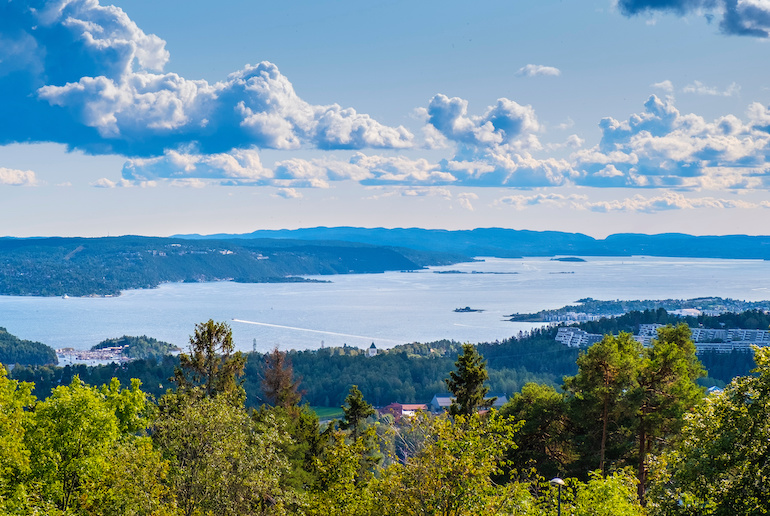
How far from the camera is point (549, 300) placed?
174 meters

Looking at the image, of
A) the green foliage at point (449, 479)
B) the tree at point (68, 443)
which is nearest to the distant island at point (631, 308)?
the tree at point (68, 443)

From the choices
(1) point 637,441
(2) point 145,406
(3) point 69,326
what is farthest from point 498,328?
(2) point 145,406

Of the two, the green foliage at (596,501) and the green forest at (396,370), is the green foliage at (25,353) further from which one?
the green foliage at (596,501)

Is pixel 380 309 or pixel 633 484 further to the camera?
pixel 380 309

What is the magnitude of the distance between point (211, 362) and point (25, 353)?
96.1m

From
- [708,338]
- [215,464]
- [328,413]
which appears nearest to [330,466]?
[215,464]

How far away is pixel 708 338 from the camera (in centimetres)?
9619

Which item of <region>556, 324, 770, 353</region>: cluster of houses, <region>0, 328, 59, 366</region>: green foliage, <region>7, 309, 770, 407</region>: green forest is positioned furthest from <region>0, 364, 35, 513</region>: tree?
<region>0, 328, 59, 366</region>: green foliage

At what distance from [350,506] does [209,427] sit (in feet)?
9.73

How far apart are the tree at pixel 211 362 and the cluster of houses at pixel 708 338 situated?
72166 millimetres

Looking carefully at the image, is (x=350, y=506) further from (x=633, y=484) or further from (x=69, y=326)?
(x=69, y=326)

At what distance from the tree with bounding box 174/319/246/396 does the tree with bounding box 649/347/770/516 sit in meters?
15.6

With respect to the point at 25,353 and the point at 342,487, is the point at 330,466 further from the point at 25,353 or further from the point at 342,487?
the point at 25,353

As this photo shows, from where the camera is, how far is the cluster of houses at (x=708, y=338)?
3590 inches
